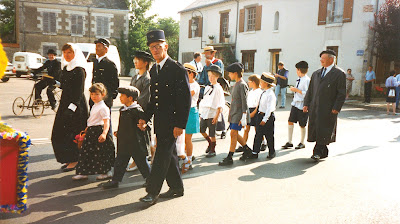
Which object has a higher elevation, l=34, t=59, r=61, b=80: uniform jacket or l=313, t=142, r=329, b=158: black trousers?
l=34, t=59, r=61, b=80: uniform jacket

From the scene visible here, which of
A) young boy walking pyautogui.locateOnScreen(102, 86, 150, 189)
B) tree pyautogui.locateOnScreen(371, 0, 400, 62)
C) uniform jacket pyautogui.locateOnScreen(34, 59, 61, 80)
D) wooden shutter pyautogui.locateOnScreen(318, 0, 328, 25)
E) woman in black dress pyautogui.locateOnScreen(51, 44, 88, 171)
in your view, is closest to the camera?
young boy walking pyautogui.locateOnScreen(102, 86, 150, 189)

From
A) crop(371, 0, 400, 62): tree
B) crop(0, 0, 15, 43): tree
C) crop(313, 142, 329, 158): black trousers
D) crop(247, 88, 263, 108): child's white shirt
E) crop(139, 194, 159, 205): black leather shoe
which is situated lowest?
crop(139, 194, 159, 205): black leather shoe

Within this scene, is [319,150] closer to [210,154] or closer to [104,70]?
[210,154]

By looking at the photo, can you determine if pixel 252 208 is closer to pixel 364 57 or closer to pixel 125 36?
pixel 364 57

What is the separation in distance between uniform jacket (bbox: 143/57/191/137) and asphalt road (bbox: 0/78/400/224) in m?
1.02

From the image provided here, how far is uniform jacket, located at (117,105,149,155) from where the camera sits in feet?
15.8

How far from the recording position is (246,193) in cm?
485

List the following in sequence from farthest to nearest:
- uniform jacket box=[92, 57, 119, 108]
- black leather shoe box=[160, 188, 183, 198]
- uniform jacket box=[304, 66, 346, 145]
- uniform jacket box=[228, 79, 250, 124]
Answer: uniform jacket box=[304, 66, 346, 145] < uniform jacket box=[228, 79, 250, 124] < uniform jacket box=[92, 57, 119, 108] < black leather shoe box=[160, 188, 183, 198]

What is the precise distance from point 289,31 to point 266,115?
18358mm

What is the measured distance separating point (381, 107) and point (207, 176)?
13.4 m

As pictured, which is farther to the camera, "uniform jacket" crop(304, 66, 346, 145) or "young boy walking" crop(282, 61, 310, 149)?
"young boy walking" crop(282, 61, 310, 149)

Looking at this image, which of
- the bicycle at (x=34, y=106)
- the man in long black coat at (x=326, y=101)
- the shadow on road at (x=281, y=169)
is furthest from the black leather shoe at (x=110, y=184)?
the bicycle at (x=34, y=106)

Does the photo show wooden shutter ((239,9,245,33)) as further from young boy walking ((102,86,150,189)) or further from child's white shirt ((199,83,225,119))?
young boy walking ((102,86,150,189))

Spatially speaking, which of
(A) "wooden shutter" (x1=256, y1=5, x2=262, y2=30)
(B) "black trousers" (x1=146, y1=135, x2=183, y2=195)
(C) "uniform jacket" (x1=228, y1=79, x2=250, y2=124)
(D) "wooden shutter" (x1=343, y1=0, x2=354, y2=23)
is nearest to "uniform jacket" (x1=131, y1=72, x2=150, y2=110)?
(B) "black trousers" (x1=146, y1=135, x2=183, y2=195)
